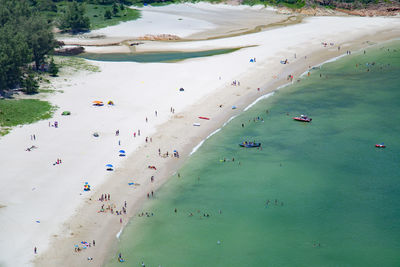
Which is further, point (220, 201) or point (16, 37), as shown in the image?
point (16, 37)

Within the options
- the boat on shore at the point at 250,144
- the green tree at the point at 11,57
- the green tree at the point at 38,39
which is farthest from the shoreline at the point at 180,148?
the green tree at the point at 38,39

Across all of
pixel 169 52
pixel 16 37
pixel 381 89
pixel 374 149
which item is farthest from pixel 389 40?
pixel 16 37

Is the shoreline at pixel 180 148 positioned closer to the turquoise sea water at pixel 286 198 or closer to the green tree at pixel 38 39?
the turquoise sea water at pixel 286 198

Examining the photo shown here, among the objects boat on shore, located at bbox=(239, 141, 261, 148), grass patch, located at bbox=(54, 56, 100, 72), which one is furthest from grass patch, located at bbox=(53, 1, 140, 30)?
boat on shore, located at bbox=(239, 141, 261, 148)

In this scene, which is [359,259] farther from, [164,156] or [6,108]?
[6,108]

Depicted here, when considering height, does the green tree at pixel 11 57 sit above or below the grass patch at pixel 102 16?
below

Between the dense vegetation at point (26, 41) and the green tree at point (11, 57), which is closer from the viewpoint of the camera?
the green tree at point (11, 57)
